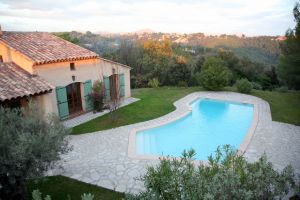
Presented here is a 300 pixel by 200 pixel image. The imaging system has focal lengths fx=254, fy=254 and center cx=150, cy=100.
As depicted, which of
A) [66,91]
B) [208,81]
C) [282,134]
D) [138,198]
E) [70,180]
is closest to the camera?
[138,198]

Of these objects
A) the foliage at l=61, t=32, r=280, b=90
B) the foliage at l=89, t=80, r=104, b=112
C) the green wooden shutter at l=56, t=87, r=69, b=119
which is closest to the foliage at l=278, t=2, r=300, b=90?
the foliage at l=61, t=32, r=280, b=90

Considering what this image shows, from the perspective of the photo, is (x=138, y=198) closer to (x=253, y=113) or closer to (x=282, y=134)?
(x=282, y=134)

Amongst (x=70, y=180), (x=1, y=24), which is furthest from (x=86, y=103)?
(x=70, y=180)

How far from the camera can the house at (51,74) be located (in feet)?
44.5

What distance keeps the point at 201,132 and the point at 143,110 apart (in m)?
4.82

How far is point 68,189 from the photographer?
8789 mm

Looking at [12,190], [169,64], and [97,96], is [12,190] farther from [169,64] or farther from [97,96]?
[169,64]

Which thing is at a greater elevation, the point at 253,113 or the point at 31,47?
the point at 31,47

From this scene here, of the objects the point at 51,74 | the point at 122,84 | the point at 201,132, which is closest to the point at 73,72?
the point at 51,74

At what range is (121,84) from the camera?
71.8 feet

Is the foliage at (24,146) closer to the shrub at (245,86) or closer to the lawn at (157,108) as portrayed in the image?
the lawn at (157,108)

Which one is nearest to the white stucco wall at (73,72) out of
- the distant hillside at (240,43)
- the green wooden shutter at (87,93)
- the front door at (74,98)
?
the green wooden shutter at (87,93)

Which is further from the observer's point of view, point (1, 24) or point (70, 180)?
point (1, 24)

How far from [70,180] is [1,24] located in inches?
508
